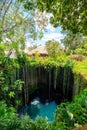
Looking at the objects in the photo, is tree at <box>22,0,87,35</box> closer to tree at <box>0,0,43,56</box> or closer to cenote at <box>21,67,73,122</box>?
tree at <box>0,0,43,56</box>

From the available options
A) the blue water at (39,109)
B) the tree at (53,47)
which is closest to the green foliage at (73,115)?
the blue water at (39,109)

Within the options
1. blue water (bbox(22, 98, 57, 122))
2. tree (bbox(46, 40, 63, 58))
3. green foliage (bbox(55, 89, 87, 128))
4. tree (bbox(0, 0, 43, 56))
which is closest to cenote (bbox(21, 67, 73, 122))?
blue water (bbox(22, 98, 57, 122))

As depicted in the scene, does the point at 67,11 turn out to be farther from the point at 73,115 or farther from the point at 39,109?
the point at 39,109

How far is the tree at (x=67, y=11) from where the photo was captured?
4848 millimetres

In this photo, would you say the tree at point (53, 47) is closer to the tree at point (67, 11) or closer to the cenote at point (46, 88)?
the cenote at point (46, 88)

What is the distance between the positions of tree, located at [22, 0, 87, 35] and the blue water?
24.3 ft

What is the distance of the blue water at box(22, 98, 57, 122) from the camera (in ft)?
41.4

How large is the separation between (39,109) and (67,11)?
9.15 m

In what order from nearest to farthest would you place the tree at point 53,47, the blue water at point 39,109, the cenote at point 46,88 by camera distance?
the blue water at point 39,109, the cenote at point 46,88, the tree at point 53,47

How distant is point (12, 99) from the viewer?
1263 cm

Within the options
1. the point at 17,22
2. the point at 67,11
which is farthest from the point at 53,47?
the point at 67,11

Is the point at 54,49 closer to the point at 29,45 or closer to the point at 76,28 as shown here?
the point at 29,45

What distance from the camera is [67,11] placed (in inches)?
200

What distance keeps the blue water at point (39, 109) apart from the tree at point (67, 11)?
742cm
